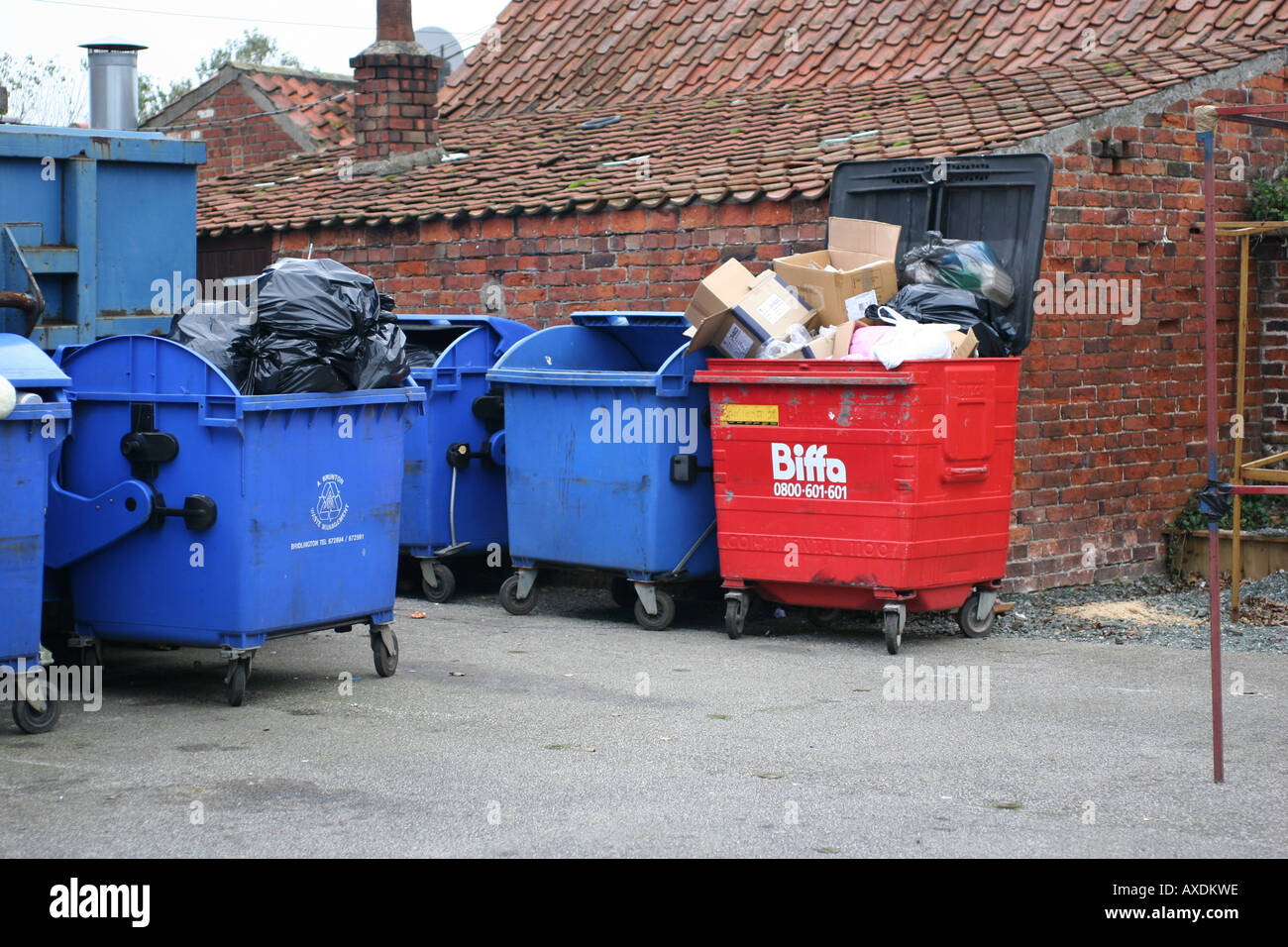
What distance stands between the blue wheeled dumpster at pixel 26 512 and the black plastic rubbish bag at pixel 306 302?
0.88 meters

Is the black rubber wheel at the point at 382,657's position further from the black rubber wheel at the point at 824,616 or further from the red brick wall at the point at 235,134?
the red brick wall at the point at 235,134

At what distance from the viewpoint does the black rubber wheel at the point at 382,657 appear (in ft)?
22.5

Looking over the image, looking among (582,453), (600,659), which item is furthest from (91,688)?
(582,453)

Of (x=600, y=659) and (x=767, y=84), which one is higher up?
(x=767, y=84)

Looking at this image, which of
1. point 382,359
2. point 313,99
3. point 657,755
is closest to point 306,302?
point 382,359

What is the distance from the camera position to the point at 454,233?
11062mm

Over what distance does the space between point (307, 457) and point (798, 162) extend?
14.3 ft

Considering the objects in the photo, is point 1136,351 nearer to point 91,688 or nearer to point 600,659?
point 600,659

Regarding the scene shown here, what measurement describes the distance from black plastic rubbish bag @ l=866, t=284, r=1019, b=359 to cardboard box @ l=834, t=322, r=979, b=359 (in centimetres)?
8

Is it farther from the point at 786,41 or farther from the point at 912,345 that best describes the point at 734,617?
the point at 786,41

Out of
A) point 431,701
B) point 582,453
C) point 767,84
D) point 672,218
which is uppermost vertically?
point 767,84

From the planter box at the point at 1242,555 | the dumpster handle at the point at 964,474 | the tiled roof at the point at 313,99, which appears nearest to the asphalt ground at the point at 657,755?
the dumpster handle at the point at 964,474

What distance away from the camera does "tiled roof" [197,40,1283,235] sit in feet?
30.8

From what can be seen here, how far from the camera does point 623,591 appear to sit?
8.95 meters
